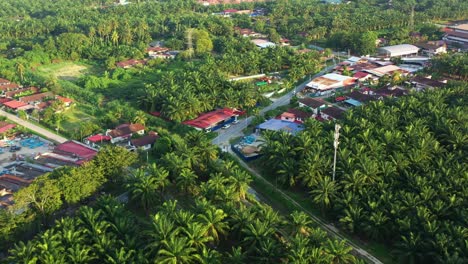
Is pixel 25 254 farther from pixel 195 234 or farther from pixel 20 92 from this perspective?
pixel 20 92

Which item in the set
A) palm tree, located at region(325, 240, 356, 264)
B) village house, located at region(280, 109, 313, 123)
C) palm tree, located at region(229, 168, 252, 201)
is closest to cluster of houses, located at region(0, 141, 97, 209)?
palm tree, located at region(229, 168, 252, 201)

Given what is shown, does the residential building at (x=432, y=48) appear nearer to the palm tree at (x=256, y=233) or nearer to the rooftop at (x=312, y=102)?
the rooftop at (x=312, y=102)

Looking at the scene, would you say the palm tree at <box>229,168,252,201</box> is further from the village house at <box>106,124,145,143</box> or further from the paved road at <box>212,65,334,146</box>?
the village house at <box>106,124,145,143</box>

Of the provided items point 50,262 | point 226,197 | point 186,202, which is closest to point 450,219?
point 226,197

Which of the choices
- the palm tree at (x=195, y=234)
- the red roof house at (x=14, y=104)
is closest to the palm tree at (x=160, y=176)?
the palm tree at (x=195, y=234)

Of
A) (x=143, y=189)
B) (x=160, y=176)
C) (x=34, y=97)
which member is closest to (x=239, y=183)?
(x=160, y=176)
